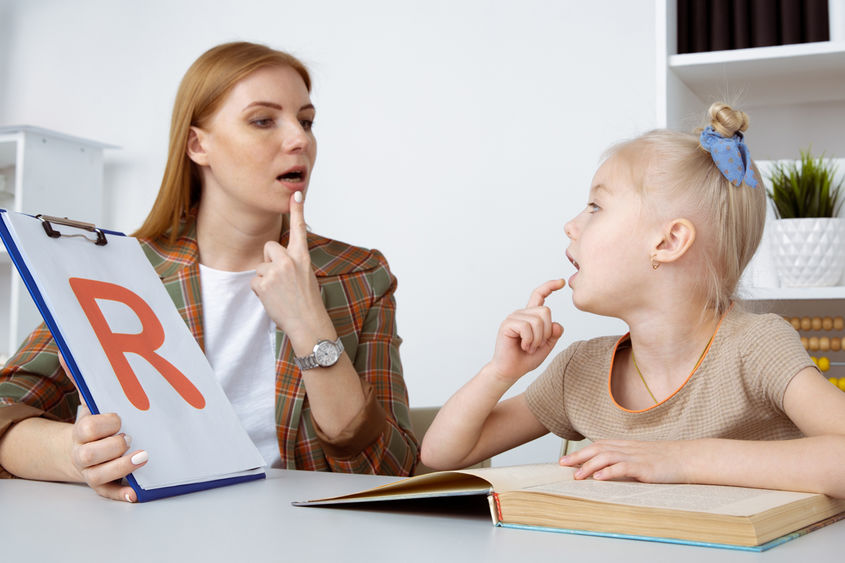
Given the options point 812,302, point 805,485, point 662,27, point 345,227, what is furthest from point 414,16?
point 805,485

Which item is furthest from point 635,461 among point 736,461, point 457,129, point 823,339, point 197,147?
point 457,129

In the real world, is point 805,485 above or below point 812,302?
below

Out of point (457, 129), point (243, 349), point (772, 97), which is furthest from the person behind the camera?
point (457, 129)

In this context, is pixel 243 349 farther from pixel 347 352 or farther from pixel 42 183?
pixel 42 183

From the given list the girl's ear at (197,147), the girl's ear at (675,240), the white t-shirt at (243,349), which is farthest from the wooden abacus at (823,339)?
the girl's ear at (197,147)

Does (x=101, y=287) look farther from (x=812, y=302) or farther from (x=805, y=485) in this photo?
(x=812, y=302)

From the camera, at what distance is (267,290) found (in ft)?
4.23

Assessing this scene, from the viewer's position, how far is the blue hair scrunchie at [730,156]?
1.09 meters

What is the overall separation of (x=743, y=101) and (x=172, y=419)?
159 cm

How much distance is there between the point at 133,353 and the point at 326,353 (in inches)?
14.4

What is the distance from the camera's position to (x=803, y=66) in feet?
5.84

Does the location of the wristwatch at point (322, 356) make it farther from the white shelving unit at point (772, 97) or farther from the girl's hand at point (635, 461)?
the white shelving unit at point (772, 97)

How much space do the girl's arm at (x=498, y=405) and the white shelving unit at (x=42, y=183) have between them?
196 centimetres

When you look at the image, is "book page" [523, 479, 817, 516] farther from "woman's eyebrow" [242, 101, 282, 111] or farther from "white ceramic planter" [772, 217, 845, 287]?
"white ceramic planter" [772, 217, 845, 287]
